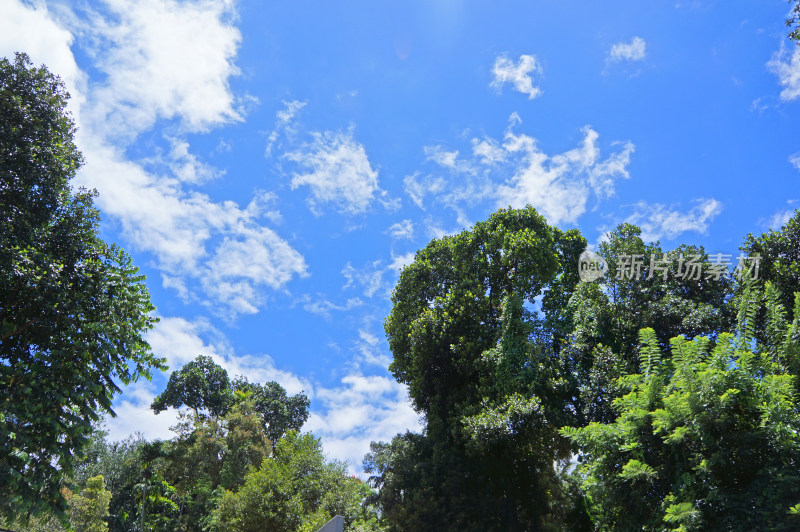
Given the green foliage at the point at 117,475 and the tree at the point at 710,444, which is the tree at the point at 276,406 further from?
the tree at the point at 710,444

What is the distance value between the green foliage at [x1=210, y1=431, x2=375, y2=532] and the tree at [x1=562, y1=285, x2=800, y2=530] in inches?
370

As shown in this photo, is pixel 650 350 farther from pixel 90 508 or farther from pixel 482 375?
pixel 90 508

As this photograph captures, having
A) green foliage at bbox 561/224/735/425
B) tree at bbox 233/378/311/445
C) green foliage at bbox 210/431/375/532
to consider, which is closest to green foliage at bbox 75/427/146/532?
tree at bbox 233/378/311/445

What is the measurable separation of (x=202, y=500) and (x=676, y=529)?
30.4m

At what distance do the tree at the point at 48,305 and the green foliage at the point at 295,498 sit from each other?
6760 millimetres

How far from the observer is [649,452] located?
11.2m

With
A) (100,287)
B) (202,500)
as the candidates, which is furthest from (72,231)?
(202,500)

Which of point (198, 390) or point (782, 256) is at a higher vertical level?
point (198, 390)

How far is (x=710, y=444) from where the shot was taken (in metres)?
9.73

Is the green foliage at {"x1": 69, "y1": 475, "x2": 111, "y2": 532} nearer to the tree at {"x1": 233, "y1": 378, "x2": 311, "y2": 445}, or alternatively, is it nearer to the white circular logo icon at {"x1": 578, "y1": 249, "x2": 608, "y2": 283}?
the tree at {"x1": 233, "y1": 378, "x2": 311, "y2": 445}

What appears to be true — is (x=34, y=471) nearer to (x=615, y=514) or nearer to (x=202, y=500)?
(x=615, y=514)

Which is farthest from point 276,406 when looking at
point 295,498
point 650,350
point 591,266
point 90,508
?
point 650,350

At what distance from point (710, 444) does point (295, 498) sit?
1344cm

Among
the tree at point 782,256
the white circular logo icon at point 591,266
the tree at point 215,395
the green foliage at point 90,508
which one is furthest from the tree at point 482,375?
the tree at point 215,395
